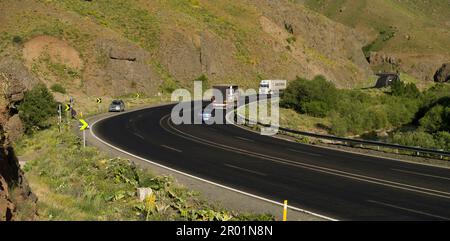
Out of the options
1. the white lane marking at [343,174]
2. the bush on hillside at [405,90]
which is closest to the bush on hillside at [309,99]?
the bush on hillside at [405,90]

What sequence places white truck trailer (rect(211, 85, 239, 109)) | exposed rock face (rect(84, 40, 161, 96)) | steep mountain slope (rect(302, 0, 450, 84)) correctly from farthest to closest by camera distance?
steep mountain slope (rect(302, 0, 450, 84)), exposed rock face (rect(84, 40, 161, 96)), white truck trailer (rect(211, 85, 239, 109))

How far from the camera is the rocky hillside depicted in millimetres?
66125

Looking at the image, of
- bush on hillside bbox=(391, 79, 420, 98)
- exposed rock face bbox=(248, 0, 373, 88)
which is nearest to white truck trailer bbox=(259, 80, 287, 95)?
bush on hillside bbox=(391, 79, 420, 98)

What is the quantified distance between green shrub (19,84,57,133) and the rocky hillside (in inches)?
573

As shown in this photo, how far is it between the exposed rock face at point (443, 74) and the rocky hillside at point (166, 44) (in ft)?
91.6

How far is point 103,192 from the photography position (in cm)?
1371

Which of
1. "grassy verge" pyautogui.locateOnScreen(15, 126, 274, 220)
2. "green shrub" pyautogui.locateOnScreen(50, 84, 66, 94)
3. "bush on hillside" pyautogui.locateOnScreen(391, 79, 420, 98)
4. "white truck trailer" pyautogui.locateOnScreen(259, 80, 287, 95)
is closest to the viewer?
"grassy verge" pyautogui.locateOnScreen(15, 126, 274, 220)

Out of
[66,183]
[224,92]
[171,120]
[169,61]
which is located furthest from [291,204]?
[169,61]

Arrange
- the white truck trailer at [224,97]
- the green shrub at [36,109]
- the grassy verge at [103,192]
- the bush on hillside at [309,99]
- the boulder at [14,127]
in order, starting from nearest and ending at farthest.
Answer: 1. the grassy verge at [103,192]
2. the boulder at [14,127]
3. the green shrub at [36,109]
4. the white truck trailer at [224,97]
5. the bush on hillside at [309,99]

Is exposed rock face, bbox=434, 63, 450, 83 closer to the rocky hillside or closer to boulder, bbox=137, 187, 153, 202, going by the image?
the rocky hillside

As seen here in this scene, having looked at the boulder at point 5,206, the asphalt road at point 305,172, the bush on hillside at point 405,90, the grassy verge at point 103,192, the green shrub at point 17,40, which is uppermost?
the green shrub at point 17,40

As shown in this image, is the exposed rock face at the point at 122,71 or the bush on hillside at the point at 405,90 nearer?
the exposed rock face at the point at 122,71

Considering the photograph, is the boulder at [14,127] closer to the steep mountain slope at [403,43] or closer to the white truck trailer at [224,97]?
the white truck trailer at [224,97]

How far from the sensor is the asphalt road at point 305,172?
13.6 m
